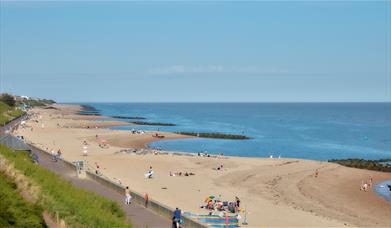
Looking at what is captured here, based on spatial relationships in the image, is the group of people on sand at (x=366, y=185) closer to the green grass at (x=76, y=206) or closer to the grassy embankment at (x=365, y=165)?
the grassy embankment at (x=365, y=165)

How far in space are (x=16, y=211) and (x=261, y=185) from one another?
28.4 metres

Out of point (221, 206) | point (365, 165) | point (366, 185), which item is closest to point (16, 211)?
point (221, 206)

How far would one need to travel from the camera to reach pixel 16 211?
1166cm

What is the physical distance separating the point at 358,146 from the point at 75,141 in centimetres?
4663

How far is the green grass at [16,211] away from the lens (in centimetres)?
1127

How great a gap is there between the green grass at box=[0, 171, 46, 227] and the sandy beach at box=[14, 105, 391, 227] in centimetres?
1349

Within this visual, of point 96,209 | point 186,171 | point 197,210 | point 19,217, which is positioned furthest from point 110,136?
point 19,217

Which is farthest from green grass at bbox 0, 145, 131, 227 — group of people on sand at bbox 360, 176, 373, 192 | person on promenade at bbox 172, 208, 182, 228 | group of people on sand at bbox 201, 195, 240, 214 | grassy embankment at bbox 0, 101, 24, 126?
grassy embankment at bbox 0, 101, 24, 126

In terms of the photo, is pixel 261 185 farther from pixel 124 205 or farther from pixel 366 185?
pixel 124 205

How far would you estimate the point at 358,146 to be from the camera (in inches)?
3310

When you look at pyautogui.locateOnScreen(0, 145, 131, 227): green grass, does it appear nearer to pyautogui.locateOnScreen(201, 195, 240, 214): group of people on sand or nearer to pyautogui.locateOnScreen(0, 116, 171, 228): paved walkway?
pyautogui.locateOnScreen(0, 116, 171, 228): paved walkway

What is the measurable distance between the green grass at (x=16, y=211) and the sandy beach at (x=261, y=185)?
13.5 metres

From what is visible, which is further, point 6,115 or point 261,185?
point 6,115

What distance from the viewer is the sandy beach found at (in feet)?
92.2
